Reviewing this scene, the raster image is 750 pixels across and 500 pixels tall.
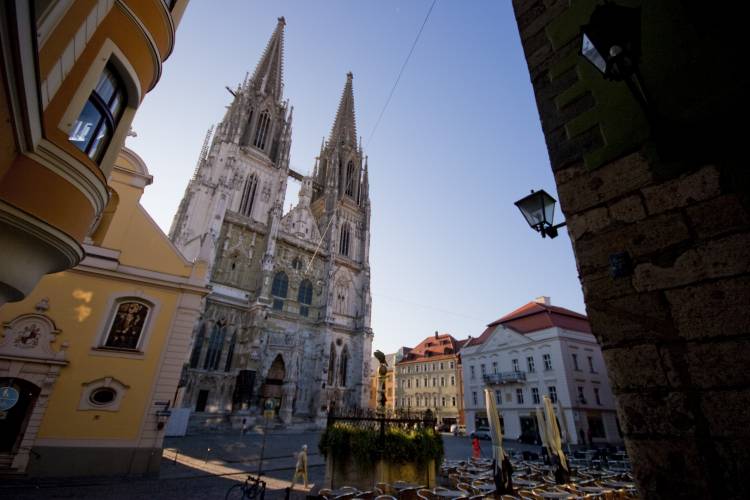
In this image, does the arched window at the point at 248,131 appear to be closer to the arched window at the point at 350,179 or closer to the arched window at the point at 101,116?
the arched window at the point at 350,179

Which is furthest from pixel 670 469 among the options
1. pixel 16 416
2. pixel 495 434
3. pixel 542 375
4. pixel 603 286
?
pixel 542 375

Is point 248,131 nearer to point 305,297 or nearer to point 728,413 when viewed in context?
point 305,297

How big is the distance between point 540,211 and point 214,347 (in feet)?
84.5

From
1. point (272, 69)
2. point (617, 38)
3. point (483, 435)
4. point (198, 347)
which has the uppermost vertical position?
point (272, 69)

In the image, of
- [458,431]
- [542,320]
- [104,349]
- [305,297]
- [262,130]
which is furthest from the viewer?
[262,130]

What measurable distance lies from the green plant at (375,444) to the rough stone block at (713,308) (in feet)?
27.9

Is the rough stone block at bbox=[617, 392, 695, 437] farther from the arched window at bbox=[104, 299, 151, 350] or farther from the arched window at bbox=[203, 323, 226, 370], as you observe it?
the arched window at bbox=[203, 323, 226, 370]

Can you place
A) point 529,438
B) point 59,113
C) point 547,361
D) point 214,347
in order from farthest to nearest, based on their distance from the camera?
1. point 547,361
2. point 529,438
3. point 214,347
4. point 59,113

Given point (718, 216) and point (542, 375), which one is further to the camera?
point (542, 375)

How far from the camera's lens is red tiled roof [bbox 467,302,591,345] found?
28.4 m

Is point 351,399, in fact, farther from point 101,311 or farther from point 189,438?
point 101,311

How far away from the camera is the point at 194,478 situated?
1011cm

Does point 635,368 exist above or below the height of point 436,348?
below

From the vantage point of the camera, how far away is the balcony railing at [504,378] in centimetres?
2880
